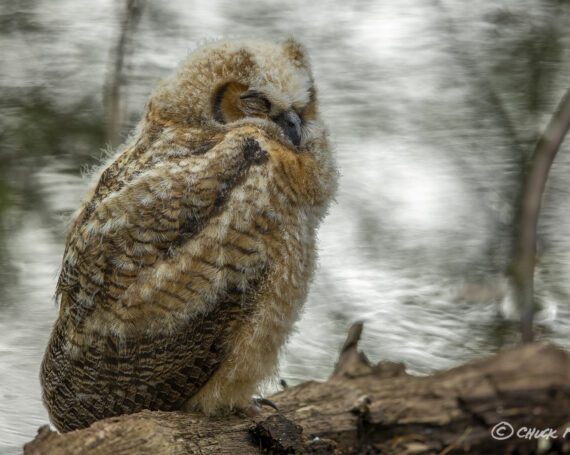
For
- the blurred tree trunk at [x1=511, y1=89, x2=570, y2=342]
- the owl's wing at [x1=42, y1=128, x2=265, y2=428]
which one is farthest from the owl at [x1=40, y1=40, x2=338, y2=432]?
the blurred tree trunk at [x1=511, y1=89, x2=570, y2=342]

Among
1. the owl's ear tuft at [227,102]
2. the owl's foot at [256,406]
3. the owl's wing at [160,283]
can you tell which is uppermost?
the owl's ear tuft at [227,102]

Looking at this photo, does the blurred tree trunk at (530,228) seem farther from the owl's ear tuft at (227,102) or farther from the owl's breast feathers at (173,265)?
the owl's ear tuft at (227,102)

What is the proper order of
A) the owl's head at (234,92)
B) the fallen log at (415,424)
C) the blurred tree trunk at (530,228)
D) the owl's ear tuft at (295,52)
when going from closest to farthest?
the fallen log at (415,424) < the blurred tree trunk at (530,228) < the owl's head at (234,92) < the owl's ear tuft at (295,52)

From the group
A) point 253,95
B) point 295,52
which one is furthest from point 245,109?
point 295,52

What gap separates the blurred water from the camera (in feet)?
8.94

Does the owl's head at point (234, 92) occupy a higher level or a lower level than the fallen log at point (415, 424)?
higher

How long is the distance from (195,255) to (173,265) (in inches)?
2.5

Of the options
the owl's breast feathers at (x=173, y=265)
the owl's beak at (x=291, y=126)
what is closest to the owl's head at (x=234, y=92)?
the owl's beak at (x=291, y=126)

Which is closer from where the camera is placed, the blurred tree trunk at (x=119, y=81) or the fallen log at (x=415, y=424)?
the fallen log at (x=415, y=424)

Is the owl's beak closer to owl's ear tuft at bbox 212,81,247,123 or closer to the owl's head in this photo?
the owl's head

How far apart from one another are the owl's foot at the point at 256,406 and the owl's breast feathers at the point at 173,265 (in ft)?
0.67

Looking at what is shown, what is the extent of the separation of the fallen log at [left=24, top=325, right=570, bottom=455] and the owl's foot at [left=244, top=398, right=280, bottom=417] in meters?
0.02

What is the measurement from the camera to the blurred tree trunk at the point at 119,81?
270 cm

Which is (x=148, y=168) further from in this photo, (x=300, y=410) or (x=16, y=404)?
(x=16, y=404)
